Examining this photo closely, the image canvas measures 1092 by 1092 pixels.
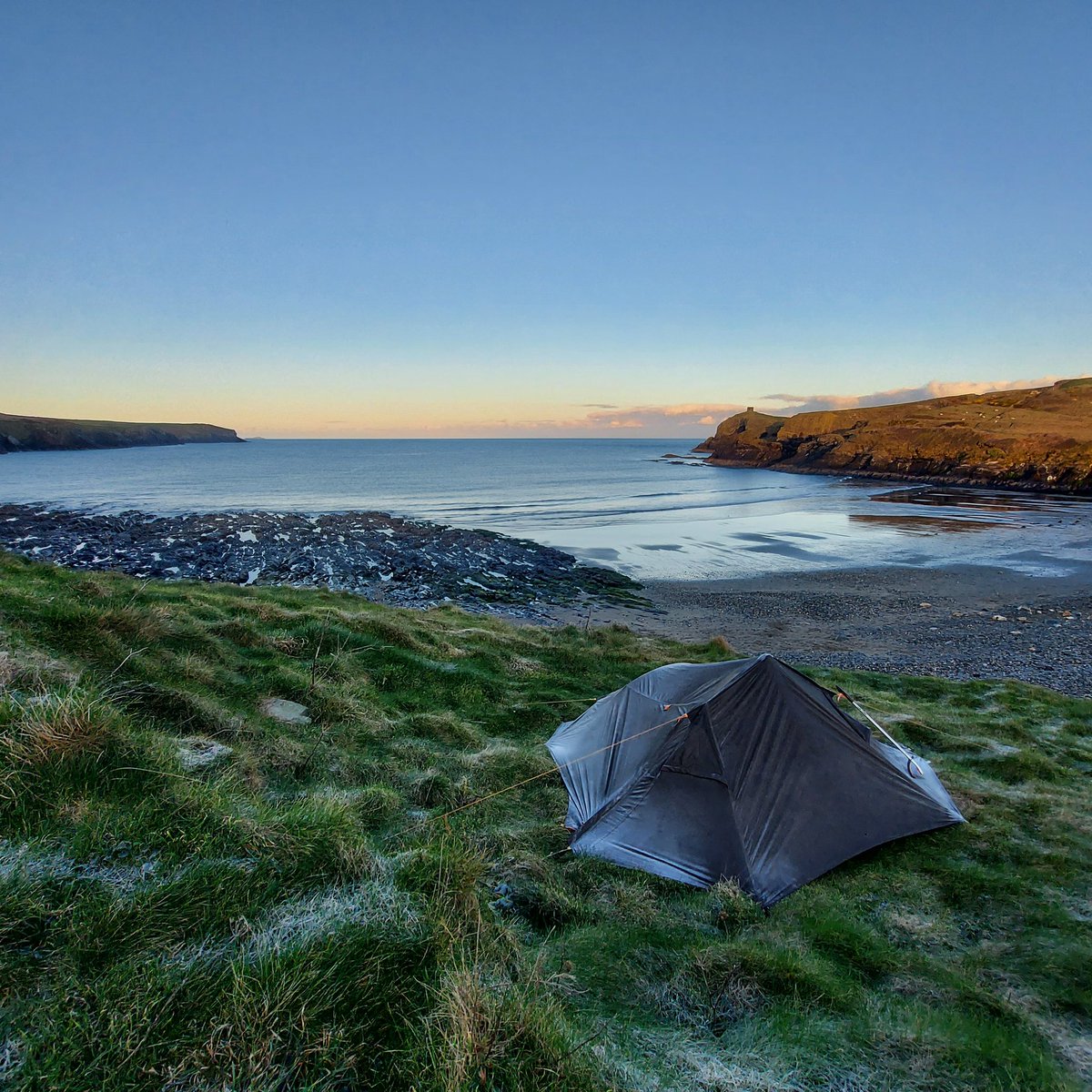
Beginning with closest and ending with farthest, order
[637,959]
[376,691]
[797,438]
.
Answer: [637,959]
[376,691]
[797,438]

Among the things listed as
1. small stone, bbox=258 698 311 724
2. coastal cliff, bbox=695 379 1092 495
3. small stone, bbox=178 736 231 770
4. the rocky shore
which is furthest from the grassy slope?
coastal cliff, bbox=695 379 1092 495

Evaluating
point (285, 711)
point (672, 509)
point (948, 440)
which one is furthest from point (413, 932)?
point (948, 440)

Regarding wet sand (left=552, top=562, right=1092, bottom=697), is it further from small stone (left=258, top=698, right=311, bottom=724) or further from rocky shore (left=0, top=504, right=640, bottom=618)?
small stone (left=258, top=698, right=311, bottom=724)

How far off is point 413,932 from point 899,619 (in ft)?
78.9

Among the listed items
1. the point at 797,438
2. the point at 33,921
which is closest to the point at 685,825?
the point at 33,921

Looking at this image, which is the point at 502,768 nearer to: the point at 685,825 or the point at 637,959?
the point at 685,825

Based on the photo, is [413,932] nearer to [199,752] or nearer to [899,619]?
[199,752]

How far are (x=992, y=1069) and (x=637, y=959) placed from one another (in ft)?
6.94

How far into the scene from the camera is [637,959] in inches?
169

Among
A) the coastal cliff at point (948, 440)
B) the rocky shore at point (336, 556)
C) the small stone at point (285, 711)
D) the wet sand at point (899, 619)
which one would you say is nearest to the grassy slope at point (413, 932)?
the small stone at point (285, 711)

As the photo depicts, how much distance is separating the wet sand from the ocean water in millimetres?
3030

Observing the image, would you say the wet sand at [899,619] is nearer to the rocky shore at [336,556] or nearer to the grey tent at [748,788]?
the rocky shore at [336,556]

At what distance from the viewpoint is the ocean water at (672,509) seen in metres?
35.5

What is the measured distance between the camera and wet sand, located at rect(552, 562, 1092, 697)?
58.7 feet
